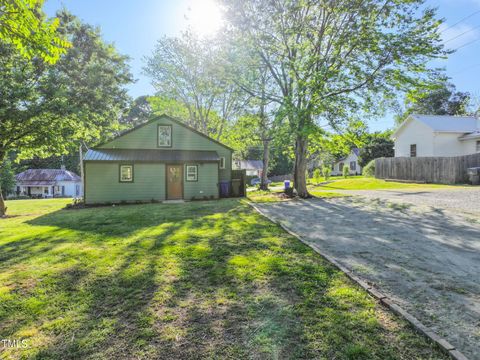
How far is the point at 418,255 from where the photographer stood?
5.23 metres

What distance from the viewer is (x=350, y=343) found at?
8.57 ft

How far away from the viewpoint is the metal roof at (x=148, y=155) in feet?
50.2

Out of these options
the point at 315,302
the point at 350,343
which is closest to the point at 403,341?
the point at 350,343

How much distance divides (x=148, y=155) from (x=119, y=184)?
7.62 ft

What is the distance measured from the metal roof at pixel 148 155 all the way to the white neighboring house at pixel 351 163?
39.5 m

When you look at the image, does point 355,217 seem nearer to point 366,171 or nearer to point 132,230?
point 132,230

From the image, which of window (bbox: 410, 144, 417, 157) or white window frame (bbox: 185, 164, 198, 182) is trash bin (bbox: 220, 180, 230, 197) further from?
window (bbox: 410, 144, 417, 157)

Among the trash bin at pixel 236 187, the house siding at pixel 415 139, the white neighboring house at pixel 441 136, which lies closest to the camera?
the trash bin at pixel 236 187

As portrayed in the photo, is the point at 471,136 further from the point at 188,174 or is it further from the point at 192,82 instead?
the point at 192,82

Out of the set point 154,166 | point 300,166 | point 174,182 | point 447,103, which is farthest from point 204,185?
point 447,103

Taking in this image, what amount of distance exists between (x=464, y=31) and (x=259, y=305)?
23.0m

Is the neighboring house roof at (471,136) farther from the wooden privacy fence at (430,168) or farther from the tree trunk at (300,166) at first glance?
the tree trunk at (300,166)

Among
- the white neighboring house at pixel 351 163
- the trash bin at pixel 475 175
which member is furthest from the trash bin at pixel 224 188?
the white neighboring house at pixel 351 163

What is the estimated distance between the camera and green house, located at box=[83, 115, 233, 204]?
15.4 metres
